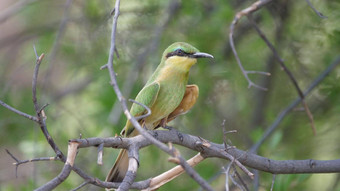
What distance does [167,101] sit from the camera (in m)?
2.99

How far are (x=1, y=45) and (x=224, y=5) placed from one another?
8.18ft

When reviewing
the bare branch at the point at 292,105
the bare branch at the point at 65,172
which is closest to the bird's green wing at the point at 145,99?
the bare branch at the point at 292,105

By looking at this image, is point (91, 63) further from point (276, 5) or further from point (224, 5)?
point (276, 5)

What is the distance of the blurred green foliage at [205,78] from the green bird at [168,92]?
0.62 metres

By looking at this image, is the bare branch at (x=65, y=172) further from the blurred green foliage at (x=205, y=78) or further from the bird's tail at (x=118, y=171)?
the blurred green foliage at (x=205, y=78)

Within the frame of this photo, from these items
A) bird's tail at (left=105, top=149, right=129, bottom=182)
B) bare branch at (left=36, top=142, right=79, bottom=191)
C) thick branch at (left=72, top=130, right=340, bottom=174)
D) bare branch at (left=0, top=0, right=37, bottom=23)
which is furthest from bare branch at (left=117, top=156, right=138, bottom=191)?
bare branch at (left=0, top=0, right=37, bottom=23)

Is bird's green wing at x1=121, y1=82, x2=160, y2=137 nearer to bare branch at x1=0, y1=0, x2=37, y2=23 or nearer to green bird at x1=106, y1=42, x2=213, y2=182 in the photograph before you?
green bird at x1=106, y1=42, x2=213, y2=182

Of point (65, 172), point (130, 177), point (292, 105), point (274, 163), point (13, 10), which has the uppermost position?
point (13, 10)

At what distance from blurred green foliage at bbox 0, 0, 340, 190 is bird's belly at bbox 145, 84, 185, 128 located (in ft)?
2.37

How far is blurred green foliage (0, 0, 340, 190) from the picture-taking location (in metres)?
3.96

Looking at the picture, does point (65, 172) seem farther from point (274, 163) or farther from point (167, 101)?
point (167, 101)

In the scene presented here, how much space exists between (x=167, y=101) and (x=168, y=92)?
0.20ft

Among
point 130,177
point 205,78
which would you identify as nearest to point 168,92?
point 205,78

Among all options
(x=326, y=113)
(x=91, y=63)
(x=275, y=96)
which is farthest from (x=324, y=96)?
(x=91, y=63)
